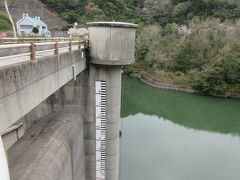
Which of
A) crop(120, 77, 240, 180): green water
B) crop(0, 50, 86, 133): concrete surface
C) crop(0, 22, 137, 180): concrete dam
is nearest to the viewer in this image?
crop(0, 50, 86, 133): concrete surface

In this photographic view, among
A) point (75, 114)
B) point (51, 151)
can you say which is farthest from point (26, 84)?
point (75, 114)

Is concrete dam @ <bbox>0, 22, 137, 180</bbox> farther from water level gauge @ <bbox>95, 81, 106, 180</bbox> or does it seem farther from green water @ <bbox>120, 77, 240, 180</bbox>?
green water @ <bbox>120, 77, 240, 180</bbox>

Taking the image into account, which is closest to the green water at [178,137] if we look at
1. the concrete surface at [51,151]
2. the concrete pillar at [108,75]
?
→ the concrete pillar at [108,75]

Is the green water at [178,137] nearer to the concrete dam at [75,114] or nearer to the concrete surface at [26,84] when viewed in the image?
the concrete dam at [75,114]

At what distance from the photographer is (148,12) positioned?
42.1m

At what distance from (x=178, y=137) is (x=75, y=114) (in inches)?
343

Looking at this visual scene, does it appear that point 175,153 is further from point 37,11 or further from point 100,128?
point 37,11

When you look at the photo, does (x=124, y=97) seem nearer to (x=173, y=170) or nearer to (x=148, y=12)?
(x=173, y=170)

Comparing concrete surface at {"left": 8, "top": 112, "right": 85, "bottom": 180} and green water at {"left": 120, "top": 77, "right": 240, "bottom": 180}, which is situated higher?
concrete surface at {"left": 8, "top": 112, "right": 85, "bottom": 180}

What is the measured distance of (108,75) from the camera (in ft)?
18.5

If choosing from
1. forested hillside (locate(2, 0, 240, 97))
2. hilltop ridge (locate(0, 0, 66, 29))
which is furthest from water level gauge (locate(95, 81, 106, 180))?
hilltop ridge (locate(0, 0, 66, 29))

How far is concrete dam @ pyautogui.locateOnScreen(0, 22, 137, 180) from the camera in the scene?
3.60 meters

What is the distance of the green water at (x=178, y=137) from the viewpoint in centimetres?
959

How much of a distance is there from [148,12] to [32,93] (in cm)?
4149
